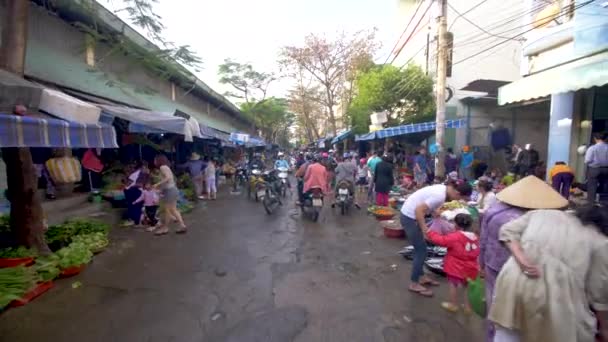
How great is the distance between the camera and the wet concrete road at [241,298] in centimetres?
344

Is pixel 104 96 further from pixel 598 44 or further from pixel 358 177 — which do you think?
pixel 598 44

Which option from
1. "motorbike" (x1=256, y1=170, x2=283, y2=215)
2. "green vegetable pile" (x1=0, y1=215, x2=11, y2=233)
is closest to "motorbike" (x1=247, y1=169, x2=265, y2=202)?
"motorbike" (x1=256, y1=170, x2=283, y2=215)

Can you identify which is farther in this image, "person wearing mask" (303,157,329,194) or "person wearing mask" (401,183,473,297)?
"person wearing mask" (303,157,329,194)

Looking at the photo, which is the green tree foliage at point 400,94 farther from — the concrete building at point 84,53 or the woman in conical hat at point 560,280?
the woman in conical hat at point 560,280

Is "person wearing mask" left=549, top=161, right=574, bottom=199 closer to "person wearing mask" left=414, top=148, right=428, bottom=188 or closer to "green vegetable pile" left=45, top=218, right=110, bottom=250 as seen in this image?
"person wearing mask" left=414, top=148, right=428, bottom=188

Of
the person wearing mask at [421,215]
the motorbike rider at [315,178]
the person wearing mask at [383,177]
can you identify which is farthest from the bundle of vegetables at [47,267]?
the person wearing mask at [383,177]

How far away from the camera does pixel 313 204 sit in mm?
8688

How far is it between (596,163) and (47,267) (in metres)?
10.3

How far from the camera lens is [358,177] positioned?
539 inches

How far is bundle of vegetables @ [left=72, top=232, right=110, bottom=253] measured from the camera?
19.0ft

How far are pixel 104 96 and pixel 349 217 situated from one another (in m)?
7.04

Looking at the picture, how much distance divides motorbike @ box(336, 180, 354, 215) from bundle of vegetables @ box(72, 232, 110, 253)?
18.7 ft

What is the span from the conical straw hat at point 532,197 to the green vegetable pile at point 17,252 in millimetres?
5682

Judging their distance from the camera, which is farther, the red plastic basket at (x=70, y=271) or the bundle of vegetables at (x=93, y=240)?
the bundle of vegetables at (x=93, y=240)
